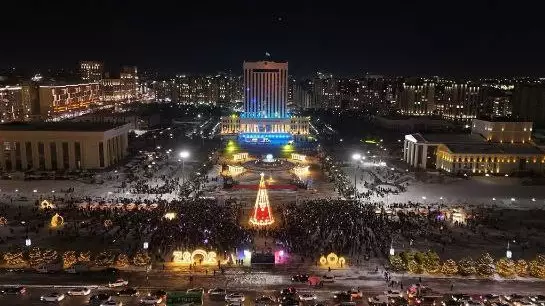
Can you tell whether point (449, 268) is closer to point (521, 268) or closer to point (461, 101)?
point (521, 268)

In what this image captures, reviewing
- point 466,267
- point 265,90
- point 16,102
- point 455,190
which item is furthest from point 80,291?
point 265,90

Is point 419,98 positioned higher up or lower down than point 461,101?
higher up

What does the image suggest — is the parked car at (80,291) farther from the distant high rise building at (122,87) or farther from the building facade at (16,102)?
the distant high rise building at (122,87)

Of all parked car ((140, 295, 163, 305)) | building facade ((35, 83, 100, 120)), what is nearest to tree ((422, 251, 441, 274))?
parked car ((140, 295, 163, 305))

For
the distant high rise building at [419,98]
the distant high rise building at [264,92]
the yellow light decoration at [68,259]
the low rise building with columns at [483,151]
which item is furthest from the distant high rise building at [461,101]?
the yellow light decoration at [68,259]

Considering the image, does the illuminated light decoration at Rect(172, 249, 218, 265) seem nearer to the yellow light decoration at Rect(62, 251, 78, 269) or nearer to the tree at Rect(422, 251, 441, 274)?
the yellow light decoration at Rect(62, 251, 78, 269)

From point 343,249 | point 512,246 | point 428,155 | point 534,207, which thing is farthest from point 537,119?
point 343,249

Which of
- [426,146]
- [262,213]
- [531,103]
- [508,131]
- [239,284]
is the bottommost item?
[239,284]
